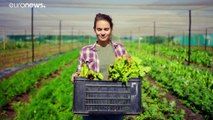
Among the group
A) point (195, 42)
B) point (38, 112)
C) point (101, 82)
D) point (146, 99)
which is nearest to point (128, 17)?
point (195, 42)

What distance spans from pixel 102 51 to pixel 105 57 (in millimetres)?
75

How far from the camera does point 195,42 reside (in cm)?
6156

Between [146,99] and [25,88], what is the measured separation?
3.25m

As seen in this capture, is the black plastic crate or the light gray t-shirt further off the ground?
the light gray t-shirt

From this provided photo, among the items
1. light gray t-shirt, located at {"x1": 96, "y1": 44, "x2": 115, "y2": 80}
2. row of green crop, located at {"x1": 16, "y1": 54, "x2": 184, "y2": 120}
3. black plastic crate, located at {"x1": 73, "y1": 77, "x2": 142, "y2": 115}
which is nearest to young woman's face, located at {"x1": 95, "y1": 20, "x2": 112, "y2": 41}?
light gray t-shirt, located at {"x1": 96, "y1": 44, "x2": 115, "y2": 80}

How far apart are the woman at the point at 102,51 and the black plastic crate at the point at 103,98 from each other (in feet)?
0.93

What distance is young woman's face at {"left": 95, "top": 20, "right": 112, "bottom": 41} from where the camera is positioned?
329 cm

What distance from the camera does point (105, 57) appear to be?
11.2ft

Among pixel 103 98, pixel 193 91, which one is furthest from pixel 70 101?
pixel 103 98

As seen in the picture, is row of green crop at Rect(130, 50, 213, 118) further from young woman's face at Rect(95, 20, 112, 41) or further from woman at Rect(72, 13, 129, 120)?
young woman's face at Rect(95, 20, 112, 41)

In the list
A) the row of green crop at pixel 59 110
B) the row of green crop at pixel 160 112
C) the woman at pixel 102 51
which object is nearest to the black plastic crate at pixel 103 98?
the woman at pixel 102 51

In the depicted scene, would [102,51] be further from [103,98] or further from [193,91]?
[193,91]

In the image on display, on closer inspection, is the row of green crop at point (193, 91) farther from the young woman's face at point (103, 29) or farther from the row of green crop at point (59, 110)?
the young woman's face at point (103, 29)

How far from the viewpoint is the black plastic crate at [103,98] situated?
2.97m
